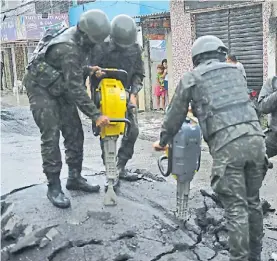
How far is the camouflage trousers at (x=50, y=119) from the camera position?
4.49 m

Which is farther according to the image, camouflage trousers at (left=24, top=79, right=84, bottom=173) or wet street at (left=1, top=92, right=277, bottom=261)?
camouflage trousers at (left=24, top=79, right=84, bottom=173)

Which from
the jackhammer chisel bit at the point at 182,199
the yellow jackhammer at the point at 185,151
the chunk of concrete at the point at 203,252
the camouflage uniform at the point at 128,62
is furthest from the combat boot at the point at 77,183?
the chunk of concrete at the point at 203,252

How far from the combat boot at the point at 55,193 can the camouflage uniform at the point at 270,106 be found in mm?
2343

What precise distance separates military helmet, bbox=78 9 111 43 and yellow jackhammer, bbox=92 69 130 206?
0.38 m

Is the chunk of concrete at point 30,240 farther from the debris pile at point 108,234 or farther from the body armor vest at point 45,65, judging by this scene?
the body armor vest at point 45,65

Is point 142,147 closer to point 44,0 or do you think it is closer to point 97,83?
point 97,83

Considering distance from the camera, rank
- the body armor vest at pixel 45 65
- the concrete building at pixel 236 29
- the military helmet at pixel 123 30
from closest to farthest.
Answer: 1. the body armor vest at pixel 45 65
2. the military helmet at pixel 123 30
3. the concrete building at pixel 236 29

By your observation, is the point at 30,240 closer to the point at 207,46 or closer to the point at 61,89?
the point at 61,89

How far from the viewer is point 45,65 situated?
14.4ft

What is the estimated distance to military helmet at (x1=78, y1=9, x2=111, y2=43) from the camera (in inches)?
165

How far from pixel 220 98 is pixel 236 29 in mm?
8845

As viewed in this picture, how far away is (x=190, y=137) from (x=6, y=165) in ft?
13.8

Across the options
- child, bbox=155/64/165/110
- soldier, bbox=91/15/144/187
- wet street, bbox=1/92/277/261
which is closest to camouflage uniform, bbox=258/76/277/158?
wet street, bbox=1/92/277/261

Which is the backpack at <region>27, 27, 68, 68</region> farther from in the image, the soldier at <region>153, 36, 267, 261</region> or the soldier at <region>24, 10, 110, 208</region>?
the soldier at <region>153, 36, 267, 261</region>
